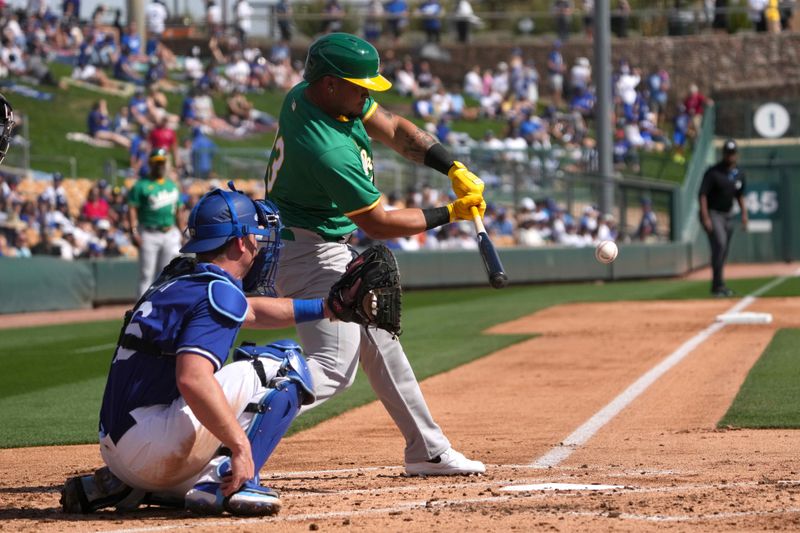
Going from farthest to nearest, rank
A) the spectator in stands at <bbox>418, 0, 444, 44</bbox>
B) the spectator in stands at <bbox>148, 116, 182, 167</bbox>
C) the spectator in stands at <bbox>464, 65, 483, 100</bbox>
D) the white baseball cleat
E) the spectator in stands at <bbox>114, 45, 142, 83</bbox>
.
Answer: the spectator in stands at <bbox>418, 0, 444, 44</bbox> → the spectator in stands at <bbox>464, 65, 483, 100</bbox> → the spectator in stands at <bbox>114, 45, 142, 83</bbox> → the spectator in stands at <bbox>148, 116, 182, 167</bbox> → the white baseball cleat

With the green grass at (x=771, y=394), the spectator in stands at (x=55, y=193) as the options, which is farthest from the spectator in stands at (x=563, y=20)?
the green grass at (x=771, y=394)

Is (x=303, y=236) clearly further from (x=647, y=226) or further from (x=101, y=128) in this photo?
(x=101, y=128)

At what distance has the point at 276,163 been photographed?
5848 millimetres

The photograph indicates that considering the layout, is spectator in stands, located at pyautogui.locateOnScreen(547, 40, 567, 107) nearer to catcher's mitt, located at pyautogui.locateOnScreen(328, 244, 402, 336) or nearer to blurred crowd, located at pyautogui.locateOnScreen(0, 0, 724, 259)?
blurred crowd, located at pyautogui.locateOnScreen(0, 0, 724, 259)

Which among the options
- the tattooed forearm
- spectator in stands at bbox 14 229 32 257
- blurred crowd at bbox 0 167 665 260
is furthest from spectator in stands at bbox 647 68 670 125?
the tattooed forearm

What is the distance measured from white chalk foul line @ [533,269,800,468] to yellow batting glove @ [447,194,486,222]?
1.32 meters

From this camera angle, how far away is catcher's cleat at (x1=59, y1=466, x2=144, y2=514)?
199 inches

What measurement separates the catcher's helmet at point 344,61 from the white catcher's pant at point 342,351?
0.72m

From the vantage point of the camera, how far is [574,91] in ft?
118

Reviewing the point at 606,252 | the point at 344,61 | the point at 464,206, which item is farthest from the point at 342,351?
the point at 606,252

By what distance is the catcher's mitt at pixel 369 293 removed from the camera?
4.99 meters

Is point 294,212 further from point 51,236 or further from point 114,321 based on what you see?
point 51,236

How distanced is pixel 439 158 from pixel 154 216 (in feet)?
30.7

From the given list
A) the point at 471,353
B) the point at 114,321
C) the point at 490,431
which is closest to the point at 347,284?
the point at 490,431
